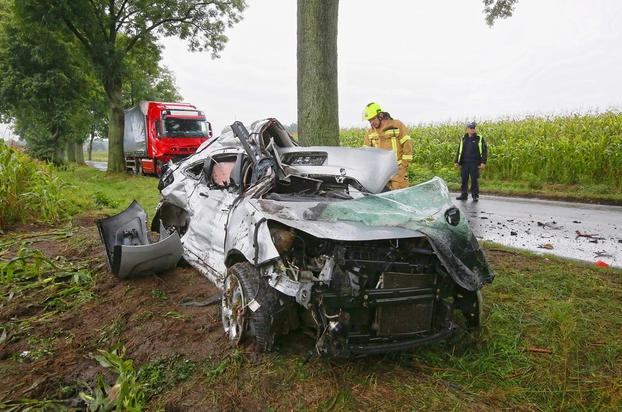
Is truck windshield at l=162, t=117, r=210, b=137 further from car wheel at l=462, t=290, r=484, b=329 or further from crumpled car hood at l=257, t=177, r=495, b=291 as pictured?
car wheel at l=462, t=290, r=484, b=329

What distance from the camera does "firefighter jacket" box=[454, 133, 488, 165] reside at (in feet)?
33.4

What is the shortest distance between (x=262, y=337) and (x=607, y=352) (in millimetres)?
2536

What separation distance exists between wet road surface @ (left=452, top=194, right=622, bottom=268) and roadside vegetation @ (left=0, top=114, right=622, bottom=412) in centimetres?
95

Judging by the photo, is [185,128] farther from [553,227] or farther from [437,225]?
[437,225]

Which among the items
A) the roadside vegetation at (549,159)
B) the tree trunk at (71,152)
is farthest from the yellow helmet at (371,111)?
the tree trunk at (71,152)

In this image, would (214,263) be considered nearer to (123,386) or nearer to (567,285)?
(123,386)

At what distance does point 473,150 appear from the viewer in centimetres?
1025

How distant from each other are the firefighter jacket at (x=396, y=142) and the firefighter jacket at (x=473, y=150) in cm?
452

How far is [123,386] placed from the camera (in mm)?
2479

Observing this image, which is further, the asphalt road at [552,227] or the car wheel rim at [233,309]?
the asphalt road at [552,227]

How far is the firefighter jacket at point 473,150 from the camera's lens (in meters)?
10.2

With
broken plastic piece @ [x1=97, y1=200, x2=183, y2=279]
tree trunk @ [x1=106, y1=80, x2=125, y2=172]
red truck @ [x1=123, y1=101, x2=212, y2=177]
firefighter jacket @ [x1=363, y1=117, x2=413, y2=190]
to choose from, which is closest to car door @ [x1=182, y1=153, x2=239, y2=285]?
broken plastic piece @ [x1=97, y1=200, x2=183, y2=279]

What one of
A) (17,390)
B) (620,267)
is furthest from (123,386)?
(620,267)

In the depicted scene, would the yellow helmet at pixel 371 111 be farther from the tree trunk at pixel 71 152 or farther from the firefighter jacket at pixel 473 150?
the tree trunk at pixel 71 152
